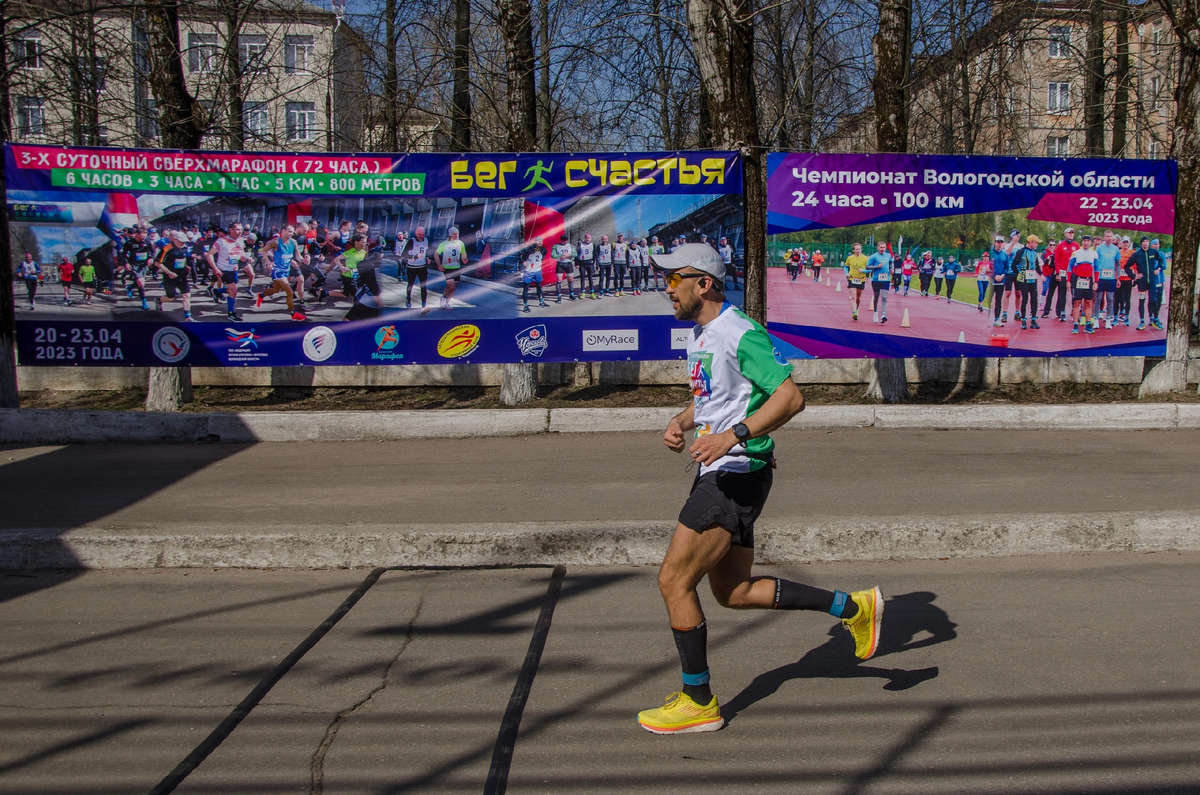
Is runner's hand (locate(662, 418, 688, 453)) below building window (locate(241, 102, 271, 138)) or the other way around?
below

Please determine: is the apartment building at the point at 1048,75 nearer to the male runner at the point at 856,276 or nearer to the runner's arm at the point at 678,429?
the male runner at the point at 856,276

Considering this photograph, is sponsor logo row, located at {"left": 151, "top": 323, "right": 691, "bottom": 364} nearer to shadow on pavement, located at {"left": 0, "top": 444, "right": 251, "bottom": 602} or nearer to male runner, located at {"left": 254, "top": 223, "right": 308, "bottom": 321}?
male runner, located at {"left": 254, "top": 223, "right": 308, "bottom": 321}

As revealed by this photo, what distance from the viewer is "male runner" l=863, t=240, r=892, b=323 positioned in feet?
33.5

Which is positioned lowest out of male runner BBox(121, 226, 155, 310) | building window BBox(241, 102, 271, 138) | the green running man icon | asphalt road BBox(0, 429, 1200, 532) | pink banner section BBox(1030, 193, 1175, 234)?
asphalt road BBox(0, 429, 1200, 532)

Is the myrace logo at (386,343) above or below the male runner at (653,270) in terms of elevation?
below

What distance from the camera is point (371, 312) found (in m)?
9.84

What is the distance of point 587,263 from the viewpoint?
9.92 metres

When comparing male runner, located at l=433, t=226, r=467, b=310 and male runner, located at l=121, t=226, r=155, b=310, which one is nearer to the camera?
male runner, located at l=121, t=226, r=155, b=310

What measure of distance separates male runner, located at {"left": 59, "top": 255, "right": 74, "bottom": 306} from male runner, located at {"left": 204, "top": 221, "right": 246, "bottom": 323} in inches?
52.9

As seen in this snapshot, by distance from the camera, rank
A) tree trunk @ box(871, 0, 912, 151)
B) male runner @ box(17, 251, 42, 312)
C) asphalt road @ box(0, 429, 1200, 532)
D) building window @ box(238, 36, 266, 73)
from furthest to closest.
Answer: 1. building window @ box(238, 36, 266, 73)
2. tree trunk @ box(871, 0, 912, 151)
3. male runner @ box(17, 251, 42, 312)
4. asphalt road @ box(0, 429, 1200, 532)

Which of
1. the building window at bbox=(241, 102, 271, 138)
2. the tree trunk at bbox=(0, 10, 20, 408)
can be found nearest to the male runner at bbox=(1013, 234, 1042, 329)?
the building window at bbox=(241, 102, 271, 138)

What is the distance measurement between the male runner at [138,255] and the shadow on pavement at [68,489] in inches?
70.4

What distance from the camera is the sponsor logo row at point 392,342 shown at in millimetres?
9734

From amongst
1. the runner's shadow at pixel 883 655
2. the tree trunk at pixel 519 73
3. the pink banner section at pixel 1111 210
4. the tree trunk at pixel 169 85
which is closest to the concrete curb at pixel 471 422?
the tree trunk at pixel 519 73
